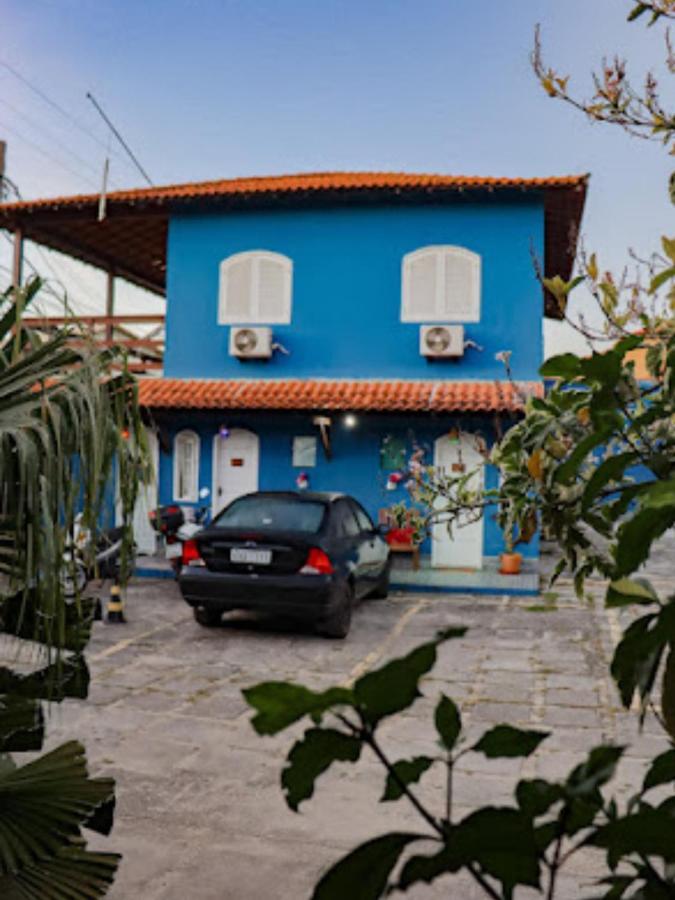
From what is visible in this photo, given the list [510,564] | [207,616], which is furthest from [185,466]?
[207,616]

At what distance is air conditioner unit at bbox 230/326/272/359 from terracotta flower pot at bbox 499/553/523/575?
5.83 m

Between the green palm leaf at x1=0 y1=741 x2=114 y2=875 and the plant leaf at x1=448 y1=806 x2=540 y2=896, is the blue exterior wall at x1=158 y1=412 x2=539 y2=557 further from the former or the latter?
the plant leaf at x1=448 y1=806 x2=540 y2=896

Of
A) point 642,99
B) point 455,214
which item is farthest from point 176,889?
point 455,214

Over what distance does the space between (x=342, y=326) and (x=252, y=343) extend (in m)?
1.75

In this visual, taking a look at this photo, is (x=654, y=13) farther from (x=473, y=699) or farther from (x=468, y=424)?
(x=468, y=424)

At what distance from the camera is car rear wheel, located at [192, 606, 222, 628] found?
9.21 m

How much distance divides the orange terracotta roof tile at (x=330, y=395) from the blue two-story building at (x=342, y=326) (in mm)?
42

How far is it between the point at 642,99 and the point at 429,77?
552 cm

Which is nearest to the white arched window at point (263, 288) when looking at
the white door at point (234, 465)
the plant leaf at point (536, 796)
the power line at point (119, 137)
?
the white door at point (234, 465)

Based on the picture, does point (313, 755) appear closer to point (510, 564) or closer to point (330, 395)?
point (510, 564)

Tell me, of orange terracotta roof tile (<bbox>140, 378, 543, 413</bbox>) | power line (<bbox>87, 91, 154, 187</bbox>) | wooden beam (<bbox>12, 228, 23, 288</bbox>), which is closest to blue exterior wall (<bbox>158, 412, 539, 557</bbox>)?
orange terracotta roof tile (<bbox>140, 378, 543, 413</bbox>)

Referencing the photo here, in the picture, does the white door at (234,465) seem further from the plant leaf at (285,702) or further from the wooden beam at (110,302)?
the plant leaf at (285,702)

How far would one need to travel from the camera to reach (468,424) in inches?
564

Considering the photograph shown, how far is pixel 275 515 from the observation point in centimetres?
927
